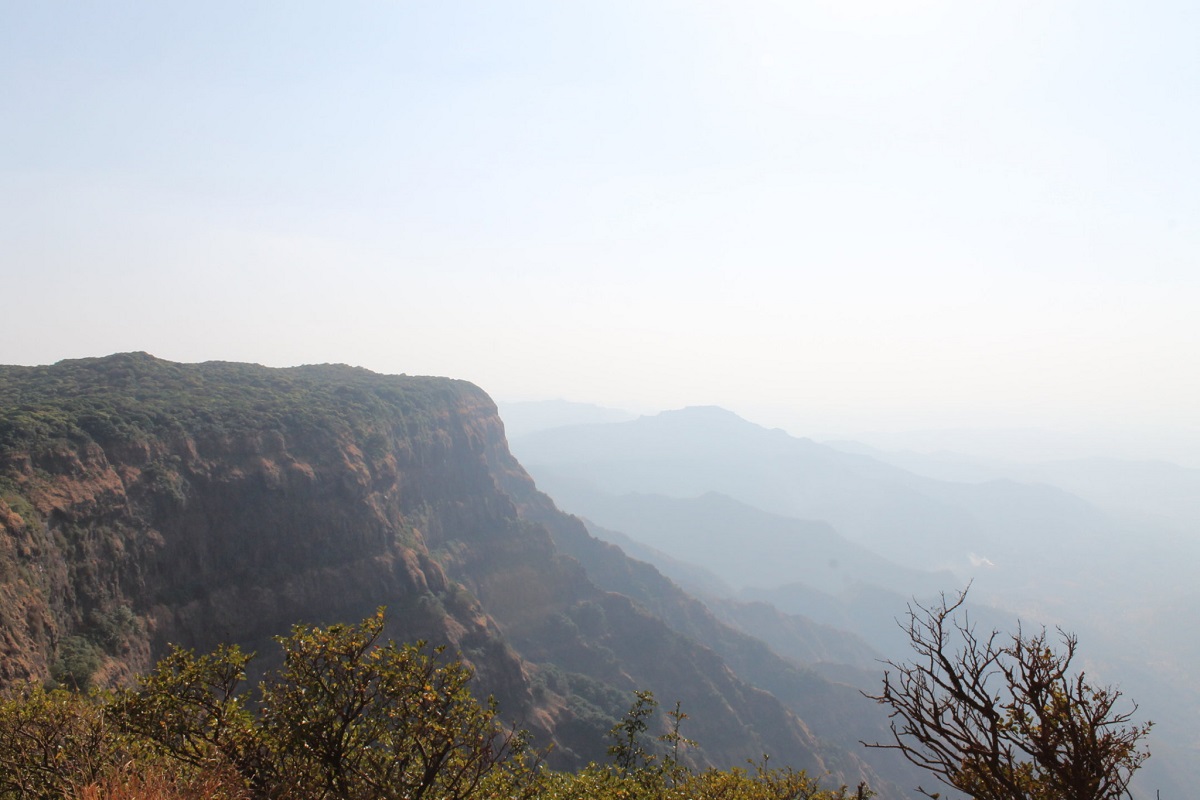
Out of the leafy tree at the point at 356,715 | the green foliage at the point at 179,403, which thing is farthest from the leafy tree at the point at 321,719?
the green foliage at the point at 179,403

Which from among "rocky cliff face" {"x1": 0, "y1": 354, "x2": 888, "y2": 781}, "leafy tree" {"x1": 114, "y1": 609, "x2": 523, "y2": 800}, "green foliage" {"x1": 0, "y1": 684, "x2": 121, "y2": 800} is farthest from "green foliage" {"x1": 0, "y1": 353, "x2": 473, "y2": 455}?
"leafy tree" {"x1": 114, "y1": 609, "x2": 523, "y2": 800}

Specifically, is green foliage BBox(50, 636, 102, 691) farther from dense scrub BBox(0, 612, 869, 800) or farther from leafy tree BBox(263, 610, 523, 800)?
leafy tree BBox(263, 610, 523, 800)

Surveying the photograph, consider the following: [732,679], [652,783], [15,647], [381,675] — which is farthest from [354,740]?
[732,679]

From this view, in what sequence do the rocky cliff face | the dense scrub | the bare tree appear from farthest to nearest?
the rocky cliff face → the dense scrub → the bare tree

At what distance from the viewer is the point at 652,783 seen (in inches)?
826

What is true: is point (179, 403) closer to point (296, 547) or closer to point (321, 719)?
point (296, 547)

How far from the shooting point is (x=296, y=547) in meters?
52.3

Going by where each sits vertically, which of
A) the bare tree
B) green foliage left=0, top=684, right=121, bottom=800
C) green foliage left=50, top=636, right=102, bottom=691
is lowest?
green foliage left=50, top=636, right=102, bottom=691

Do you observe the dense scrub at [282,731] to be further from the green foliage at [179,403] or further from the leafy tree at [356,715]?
the green foliage at [179,403]

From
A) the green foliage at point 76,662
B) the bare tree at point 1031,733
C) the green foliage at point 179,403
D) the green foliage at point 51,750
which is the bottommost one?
the green foliage at point 76,662

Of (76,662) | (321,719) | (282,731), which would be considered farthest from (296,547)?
(321,719)

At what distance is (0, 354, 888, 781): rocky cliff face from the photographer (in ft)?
124

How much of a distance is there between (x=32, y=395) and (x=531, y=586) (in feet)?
192

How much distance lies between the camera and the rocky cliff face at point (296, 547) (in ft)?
124
